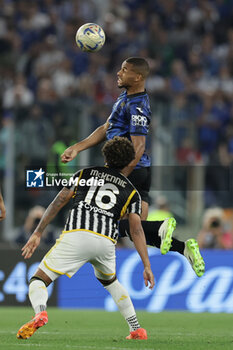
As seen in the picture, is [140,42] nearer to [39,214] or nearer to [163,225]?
[39,214]

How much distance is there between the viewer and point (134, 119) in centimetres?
866

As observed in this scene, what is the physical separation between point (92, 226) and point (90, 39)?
2710 millimetres

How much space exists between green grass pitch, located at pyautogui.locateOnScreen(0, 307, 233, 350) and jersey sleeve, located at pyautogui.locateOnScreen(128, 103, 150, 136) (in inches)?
81.3

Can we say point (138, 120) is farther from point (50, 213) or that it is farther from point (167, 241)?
point (50, 213)

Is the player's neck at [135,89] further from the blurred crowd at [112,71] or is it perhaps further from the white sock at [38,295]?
the blurred crowd at [112,71]

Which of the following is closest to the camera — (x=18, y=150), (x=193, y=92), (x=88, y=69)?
(x=18, y=150)

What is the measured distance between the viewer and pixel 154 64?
770 inches

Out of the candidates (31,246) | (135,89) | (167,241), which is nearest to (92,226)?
(31,246)

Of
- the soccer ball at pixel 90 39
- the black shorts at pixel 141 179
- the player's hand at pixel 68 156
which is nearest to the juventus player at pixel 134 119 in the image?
the black shorts at pixel 141 179

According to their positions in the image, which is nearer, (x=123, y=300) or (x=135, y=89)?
(x=123, y=300)

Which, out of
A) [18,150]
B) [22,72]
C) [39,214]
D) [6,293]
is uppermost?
[22,72]

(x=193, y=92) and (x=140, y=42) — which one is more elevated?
(x=140, y=42)

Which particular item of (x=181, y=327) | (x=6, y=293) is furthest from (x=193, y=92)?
(x=181, y=327)

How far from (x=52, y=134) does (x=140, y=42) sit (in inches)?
229
